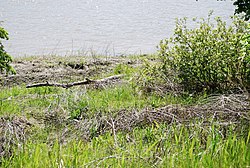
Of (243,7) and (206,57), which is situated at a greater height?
(243,7)

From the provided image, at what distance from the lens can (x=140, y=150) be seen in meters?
3.64

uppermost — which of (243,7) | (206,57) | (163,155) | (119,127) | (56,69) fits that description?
(243,7)

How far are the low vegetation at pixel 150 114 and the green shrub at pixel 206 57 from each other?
0.02 m

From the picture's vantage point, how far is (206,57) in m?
6.61

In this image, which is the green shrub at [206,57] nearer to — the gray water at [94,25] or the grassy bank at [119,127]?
the grassy bank at [119,127]

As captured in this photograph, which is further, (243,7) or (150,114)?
(243,7)

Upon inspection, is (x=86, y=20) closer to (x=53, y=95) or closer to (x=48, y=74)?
(x=48, y=74)

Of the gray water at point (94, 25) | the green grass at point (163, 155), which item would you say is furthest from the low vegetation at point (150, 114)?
the gray water at point (94, 25)

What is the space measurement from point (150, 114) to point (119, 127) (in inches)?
20.0

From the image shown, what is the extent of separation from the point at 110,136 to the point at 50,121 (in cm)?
126

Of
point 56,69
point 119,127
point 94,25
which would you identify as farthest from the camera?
point 94,25

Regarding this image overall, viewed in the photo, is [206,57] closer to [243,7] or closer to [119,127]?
[243,7]

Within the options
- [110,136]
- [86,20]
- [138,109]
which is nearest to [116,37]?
[86,20]

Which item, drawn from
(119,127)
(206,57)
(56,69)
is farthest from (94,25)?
(119,127)
